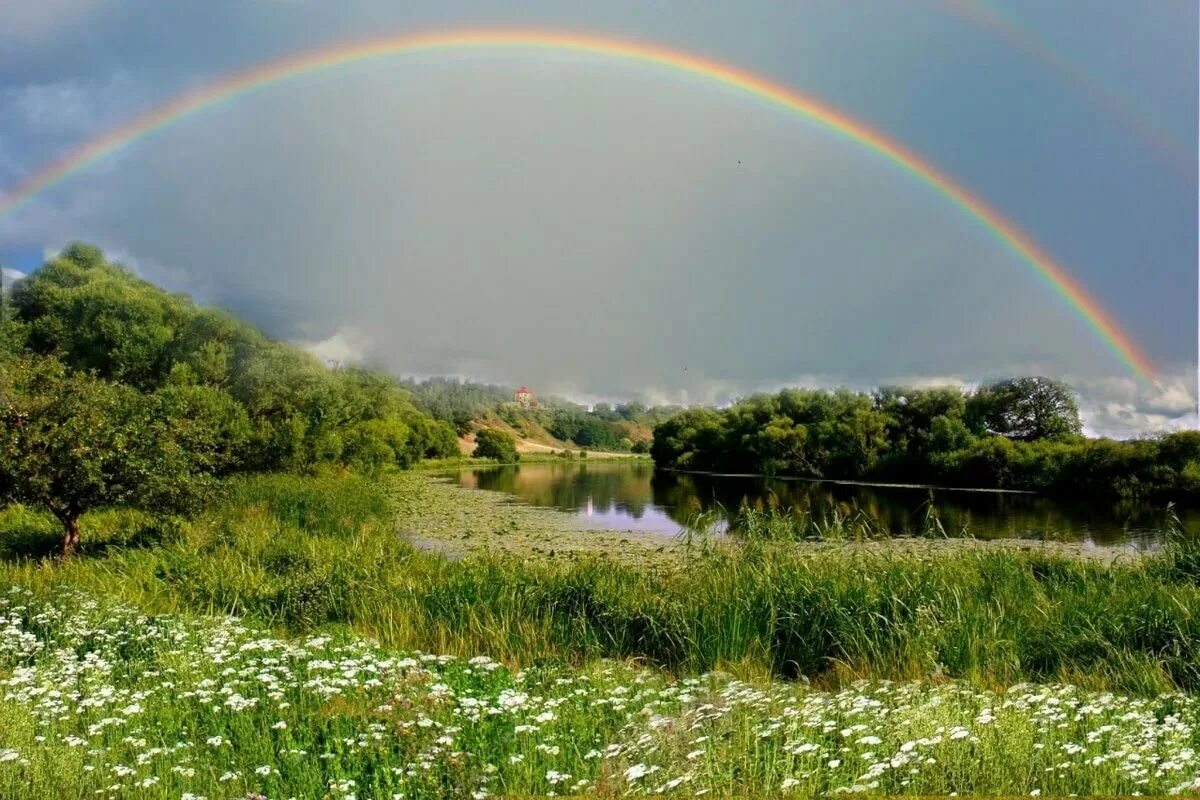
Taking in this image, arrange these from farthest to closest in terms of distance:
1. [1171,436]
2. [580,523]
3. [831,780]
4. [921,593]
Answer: [1171,436] → [580,523] → [921,593] → [831,780]

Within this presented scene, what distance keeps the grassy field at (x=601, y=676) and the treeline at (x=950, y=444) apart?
4497 centimetres

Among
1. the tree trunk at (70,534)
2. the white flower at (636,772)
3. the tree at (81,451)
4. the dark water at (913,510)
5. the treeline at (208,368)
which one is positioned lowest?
the dark water at (913,510)

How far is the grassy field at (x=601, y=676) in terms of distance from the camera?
5012mm

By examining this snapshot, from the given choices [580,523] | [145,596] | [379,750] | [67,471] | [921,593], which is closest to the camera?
[379,750]

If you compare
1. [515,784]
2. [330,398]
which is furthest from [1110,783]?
[330,398]

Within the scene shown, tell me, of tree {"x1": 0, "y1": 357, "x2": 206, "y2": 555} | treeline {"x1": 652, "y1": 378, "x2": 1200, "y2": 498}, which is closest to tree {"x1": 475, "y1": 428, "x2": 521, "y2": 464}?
treeline {"x1": 652, "y1": 378, "x2": 1200, "y2": 498}

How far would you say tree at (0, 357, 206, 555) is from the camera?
16234 millimetres

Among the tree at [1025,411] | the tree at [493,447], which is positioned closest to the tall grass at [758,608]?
the tree at [1025,411]

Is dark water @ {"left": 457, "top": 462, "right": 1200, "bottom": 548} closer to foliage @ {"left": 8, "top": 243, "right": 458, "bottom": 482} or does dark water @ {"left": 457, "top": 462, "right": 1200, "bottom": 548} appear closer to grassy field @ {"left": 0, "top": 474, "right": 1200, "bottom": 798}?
grassy field @ {"left": 0, "top": 474, "right": 1200, "bottom": 798}

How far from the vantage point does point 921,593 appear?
10.4 metres

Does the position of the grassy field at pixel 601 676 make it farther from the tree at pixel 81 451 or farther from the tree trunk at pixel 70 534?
the tree trunk at pixel 70 534

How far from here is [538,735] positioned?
18.5 ft

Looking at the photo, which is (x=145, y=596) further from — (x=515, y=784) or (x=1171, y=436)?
(x=1171, y=436)

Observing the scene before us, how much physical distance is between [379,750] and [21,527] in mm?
21065
